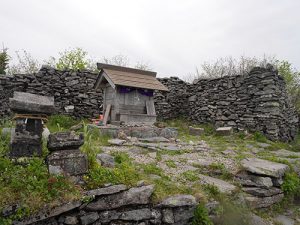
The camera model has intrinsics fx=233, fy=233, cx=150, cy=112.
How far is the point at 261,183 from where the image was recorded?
4652 mm

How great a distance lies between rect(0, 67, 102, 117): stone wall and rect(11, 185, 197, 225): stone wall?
8.77 meters

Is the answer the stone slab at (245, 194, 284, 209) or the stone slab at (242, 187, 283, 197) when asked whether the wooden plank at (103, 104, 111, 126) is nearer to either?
the stone slab at (242, 187, 283, 197)

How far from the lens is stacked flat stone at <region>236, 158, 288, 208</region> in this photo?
14.5 ft

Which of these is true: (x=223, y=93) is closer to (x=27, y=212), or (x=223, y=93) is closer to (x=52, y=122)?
(x=52, y=122)

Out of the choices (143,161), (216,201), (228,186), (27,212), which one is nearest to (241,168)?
(228,186)

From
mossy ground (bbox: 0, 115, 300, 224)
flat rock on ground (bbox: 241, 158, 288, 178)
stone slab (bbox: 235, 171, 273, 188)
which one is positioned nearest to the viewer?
mossy ground (bbox: 0, 115, 300, 224)

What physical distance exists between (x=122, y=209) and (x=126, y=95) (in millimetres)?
5867

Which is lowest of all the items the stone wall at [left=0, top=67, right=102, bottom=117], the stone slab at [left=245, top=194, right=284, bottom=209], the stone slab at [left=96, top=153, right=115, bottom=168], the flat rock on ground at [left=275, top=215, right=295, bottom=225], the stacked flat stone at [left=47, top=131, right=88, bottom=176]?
the flat rock on ground at [left=275, top=215, right=295, bottom=225]

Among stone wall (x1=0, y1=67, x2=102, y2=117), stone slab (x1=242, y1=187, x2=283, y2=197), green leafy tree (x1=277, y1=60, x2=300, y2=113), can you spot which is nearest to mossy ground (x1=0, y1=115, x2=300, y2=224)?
stone slab (x1=242, y1=187, x2=283, y2=197)

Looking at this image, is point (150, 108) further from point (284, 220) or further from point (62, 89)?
point (284, 220)

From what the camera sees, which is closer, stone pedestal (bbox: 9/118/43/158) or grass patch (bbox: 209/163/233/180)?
stone pedestal (bbox: 9/118/43/158)

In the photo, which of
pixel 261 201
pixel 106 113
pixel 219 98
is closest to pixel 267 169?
pixel 261 201

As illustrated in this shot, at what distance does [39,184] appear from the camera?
3082 millimetres

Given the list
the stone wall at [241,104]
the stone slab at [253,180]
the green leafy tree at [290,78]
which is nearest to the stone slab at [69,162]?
the stone slab at [253,180]
